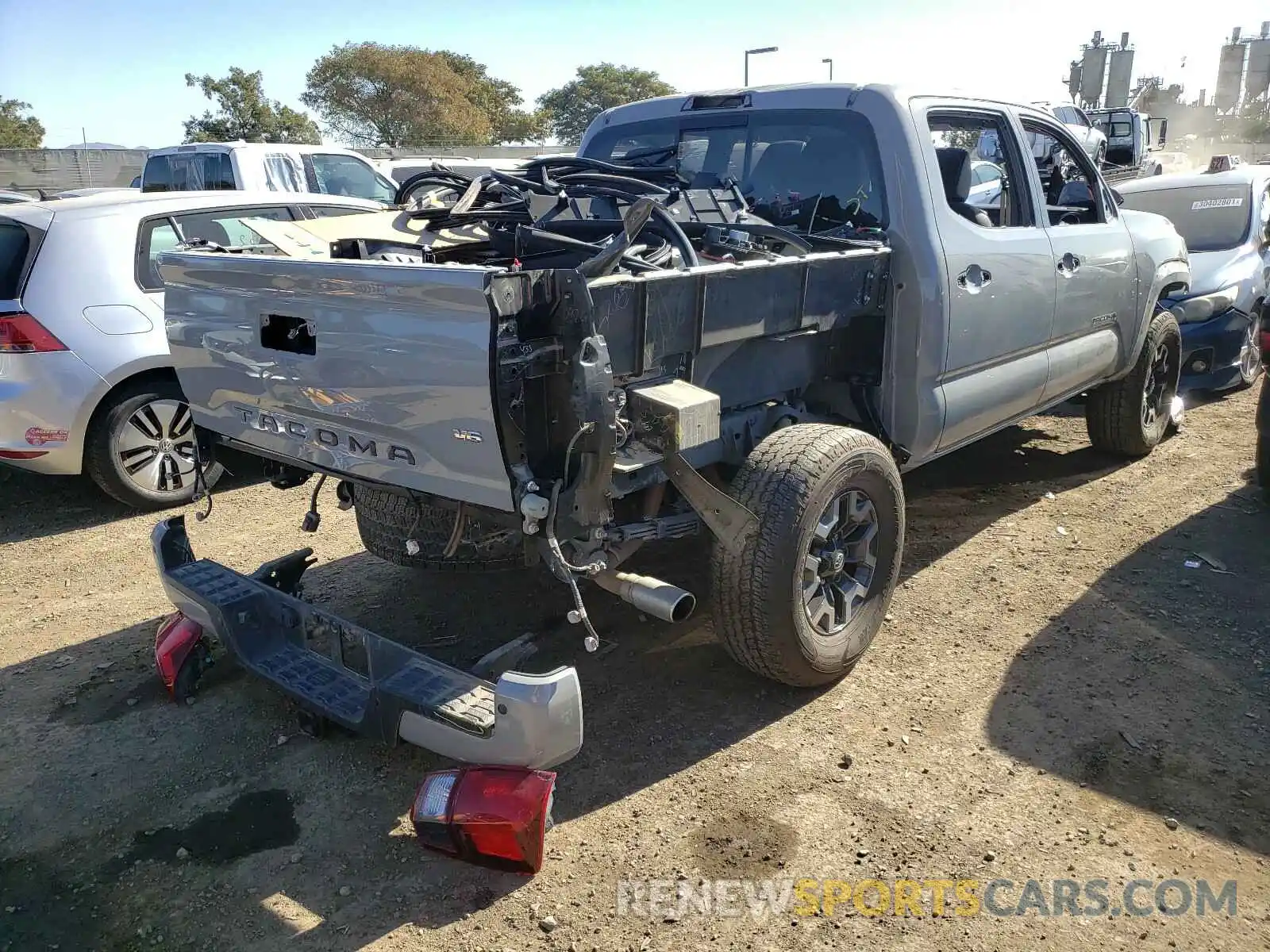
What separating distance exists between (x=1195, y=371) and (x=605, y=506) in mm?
6525

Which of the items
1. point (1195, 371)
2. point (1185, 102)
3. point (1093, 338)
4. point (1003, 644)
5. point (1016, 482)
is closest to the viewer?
point (1003, 644)

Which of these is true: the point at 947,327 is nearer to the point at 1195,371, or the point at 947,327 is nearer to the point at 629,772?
the point at 629,772

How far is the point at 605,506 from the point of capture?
2779mm

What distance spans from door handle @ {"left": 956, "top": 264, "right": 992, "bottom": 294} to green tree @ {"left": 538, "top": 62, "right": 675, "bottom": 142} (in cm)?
6064

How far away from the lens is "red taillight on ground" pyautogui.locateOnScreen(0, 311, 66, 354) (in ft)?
16.6

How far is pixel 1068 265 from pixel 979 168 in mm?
715

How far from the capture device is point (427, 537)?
3545 millimetres

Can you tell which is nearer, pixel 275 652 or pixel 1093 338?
pixel 275 652

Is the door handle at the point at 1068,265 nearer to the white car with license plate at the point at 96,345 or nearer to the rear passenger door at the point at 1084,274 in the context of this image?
the rear passenger door at the point at 1084,274

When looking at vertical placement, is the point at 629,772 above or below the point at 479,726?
below

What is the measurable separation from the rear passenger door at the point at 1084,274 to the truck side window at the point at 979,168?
0.12 meters

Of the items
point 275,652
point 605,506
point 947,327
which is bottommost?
point 275,652

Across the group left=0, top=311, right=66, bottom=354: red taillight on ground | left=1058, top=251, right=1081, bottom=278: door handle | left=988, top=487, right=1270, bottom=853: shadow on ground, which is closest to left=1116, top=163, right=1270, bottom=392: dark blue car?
left=1058, top=251, right=1081, bottom=278: door handle

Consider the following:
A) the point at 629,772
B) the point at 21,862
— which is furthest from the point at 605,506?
the point at 21,862
